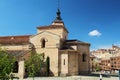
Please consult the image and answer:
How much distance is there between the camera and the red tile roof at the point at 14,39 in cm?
4999

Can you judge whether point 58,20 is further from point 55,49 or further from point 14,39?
point 14,39

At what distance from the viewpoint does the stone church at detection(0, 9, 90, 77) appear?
Result: 151 feet

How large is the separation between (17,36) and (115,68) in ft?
244

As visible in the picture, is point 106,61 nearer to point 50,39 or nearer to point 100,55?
point 100,55

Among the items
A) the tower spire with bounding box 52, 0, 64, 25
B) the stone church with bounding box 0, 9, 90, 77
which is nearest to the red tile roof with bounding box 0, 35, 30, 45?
the stone church with bounding box 0, 9, 90, 77

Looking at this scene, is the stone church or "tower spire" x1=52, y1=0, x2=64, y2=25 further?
"tower spire" x1=52, y1=0, x2=64, y2=25

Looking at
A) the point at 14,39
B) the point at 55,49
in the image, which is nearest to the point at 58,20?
the point at 55,49

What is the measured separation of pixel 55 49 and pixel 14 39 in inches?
438

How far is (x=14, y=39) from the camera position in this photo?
172 ft

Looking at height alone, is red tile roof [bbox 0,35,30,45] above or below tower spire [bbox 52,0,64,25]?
below

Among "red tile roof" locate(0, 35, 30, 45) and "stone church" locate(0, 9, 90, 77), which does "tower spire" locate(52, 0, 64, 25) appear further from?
"red tile roof" locate(0, 35, 30, 45)

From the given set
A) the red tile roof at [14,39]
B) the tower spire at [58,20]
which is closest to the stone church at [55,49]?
the red tile roof at [14,39]

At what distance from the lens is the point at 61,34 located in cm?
5097

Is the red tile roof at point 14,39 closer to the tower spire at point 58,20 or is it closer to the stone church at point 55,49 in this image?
the stone church at point 55,49
